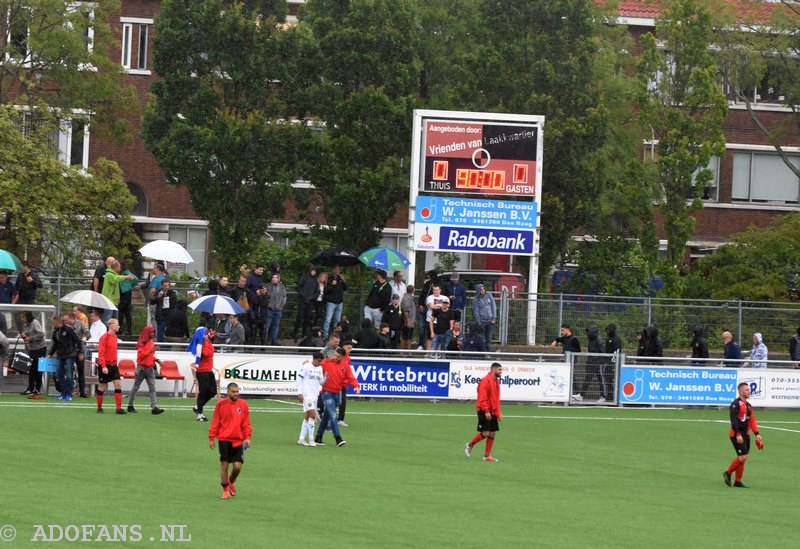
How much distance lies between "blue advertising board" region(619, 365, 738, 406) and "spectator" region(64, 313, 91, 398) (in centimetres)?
1326

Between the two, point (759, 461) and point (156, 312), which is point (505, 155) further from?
point (759, 461)

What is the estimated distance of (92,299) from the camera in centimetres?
3086

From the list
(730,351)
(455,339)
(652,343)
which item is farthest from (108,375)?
(730,351)

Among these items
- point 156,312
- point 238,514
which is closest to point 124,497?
point 238,514

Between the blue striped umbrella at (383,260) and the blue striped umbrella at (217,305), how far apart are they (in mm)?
5054

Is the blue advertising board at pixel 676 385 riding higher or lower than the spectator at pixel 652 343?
lower

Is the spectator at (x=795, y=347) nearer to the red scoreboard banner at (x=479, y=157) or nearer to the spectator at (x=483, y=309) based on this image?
the red scoreboard banner at (x=479, y=157)

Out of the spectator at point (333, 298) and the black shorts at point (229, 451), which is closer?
the black shorts at point (229, 451)

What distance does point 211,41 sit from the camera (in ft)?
126

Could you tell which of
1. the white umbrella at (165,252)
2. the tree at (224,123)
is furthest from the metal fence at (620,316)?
the tree at (224,123)

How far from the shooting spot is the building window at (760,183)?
56.4 m

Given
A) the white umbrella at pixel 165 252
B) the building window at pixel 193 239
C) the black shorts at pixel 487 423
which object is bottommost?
the black shorts at pixel 487 423

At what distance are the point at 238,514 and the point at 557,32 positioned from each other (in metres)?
27.4

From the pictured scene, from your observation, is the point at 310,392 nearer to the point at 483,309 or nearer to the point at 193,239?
the point at 483,309
